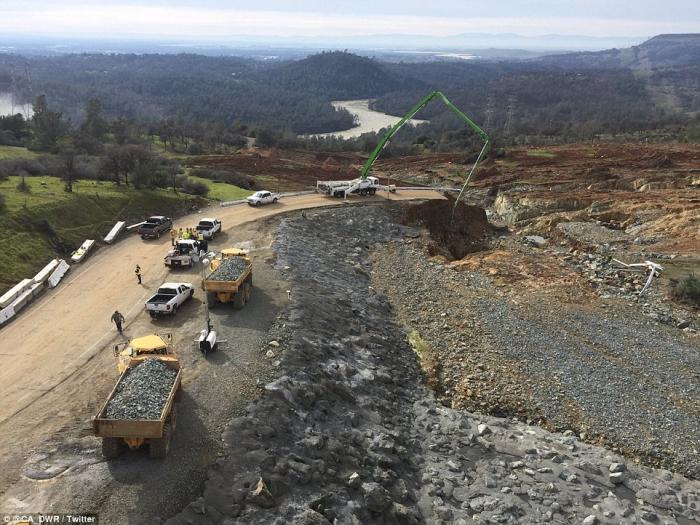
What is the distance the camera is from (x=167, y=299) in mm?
25156

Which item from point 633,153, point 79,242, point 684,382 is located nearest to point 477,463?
point 684,382

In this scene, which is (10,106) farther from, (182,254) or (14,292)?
(14,292)

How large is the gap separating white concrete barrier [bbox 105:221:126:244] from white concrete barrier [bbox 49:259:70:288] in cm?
471

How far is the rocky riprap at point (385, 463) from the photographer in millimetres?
15352

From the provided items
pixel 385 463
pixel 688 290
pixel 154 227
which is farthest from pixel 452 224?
pixel 385 463

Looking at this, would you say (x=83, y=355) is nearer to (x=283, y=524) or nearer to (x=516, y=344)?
(x=283, y=524)

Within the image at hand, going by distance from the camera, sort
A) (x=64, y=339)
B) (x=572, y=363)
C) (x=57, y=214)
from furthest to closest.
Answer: (x=57, y=214)
(x=572, y=363)
(x=64, y=339)

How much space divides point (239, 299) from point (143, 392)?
10.2 meters

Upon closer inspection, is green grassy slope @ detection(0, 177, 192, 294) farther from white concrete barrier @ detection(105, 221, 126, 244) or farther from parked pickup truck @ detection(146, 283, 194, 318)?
parked pickup truck @ detection(146, 283, 194, 318)

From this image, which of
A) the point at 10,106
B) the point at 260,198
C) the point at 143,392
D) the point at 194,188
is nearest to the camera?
the point at 143,392

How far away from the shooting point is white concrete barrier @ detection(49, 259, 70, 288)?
28953mm

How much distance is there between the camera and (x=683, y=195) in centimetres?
5100

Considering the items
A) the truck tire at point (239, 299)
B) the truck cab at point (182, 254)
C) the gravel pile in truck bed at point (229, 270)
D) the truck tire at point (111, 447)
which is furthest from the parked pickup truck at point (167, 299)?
the truck tire at point (111, 447)

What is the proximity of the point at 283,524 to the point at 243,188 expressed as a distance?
44.7m
